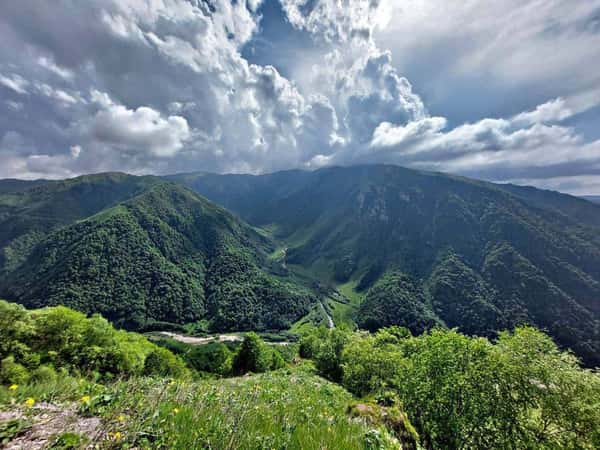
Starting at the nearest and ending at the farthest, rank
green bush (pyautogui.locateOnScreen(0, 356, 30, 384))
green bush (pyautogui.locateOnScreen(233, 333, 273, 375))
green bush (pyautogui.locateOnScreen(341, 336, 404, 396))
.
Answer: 1. green bush (pyautogui.locateOnScreen(0, 356, 30, 384))
2. green bush (pyautogui.locateOnScreen(341, 336, 404, 396))
3. green bush (pyautogui.locateOnScreen(233, 333, 273, 375))

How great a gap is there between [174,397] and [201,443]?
2.04 meters

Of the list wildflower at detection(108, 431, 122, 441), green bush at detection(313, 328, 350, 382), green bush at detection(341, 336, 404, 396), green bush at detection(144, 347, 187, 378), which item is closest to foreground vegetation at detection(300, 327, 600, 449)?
green bush at detection(341, 336, 404, 396)

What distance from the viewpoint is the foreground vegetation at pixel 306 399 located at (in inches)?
167

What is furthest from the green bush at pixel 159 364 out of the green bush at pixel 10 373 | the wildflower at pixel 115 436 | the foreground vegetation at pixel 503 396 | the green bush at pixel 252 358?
the wildflower at pixel 115 436

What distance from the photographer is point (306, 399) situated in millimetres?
9133

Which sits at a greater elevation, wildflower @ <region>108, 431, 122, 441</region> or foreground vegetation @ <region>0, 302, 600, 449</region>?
wildflower @ <region>108, 431, 122, 441</region>

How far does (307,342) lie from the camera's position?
62.8m

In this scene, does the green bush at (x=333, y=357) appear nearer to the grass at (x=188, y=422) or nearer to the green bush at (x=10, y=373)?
the green bush at (x=10, y=373)

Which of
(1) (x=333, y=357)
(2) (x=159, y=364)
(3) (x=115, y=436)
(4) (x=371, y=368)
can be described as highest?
(3) (x=115, y=436)

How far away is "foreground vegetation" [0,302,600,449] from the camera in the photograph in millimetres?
4234

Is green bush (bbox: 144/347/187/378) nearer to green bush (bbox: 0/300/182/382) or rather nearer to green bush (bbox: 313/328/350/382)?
green bush (bbox: 0/300/182/382)

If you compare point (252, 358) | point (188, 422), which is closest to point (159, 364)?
point (252, 358)

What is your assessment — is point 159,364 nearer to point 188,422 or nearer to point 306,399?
point 306,399

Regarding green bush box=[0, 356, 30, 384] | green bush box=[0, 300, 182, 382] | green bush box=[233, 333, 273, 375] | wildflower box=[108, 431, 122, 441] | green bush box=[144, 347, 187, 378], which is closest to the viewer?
wildflower box=[108, 431, 122, 441]
